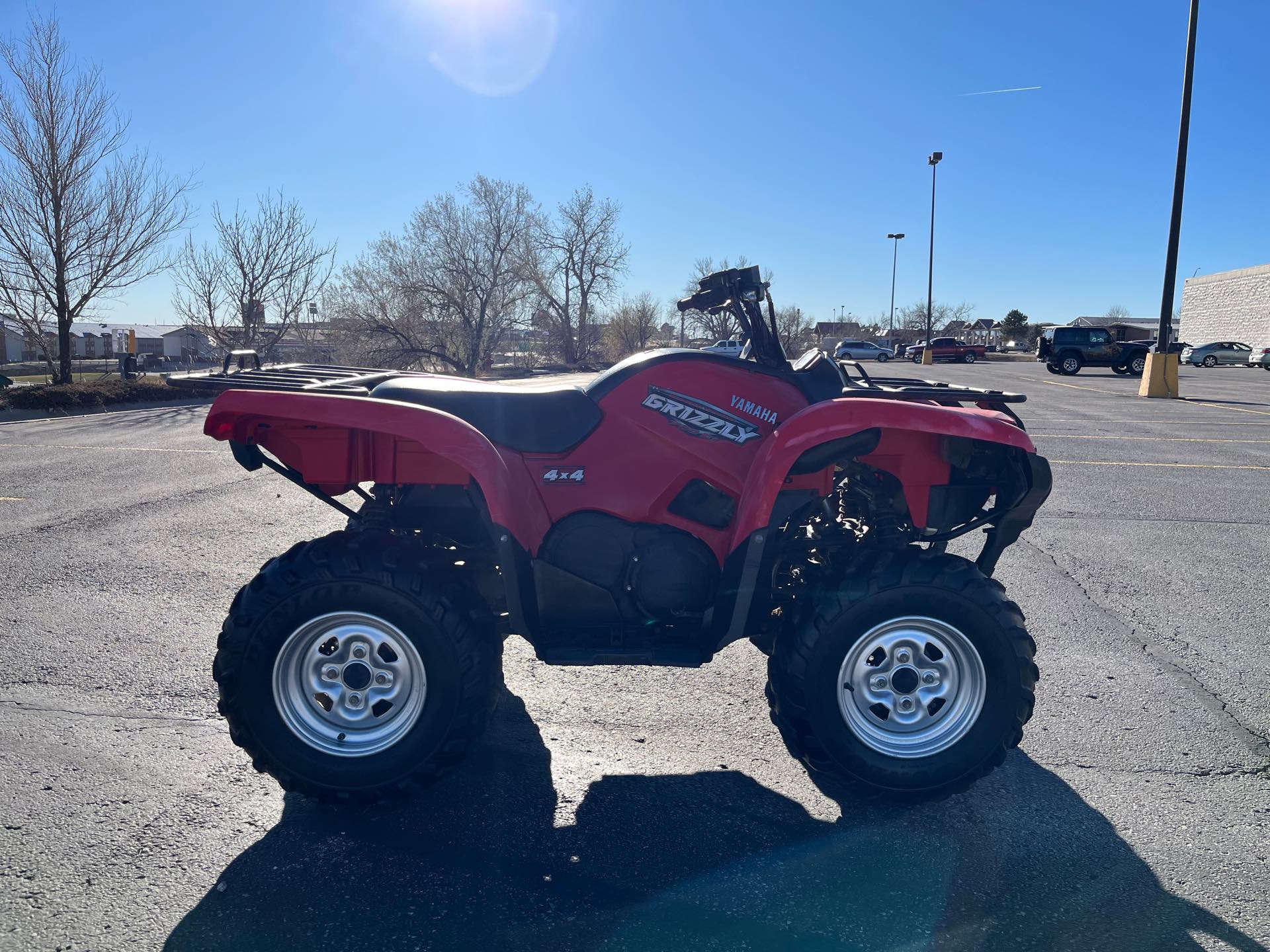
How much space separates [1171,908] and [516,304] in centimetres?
3850

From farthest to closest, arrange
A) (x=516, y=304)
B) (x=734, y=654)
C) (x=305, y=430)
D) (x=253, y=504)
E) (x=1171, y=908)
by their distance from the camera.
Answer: (x=516, y=304) → (x=253, y=504) → (x=734, y=654) → (x=305, y=430) → (x=1171, y=908)

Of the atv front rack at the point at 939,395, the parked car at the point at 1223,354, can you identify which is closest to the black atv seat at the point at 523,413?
the atv front rack at the point at 939,395

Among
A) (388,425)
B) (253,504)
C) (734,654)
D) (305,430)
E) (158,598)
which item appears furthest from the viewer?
(253,504)

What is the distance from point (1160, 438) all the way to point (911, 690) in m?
13.2

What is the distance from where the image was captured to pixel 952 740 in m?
3.16

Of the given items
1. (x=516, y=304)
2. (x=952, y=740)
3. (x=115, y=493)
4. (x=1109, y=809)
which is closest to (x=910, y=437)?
(x=952, y=740)

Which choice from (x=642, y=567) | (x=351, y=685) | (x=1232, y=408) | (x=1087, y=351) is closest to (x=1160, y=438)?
(x=1232, y=408)

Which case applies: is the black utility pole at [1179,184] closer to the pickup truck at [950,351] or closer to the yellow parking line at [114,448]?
the yellow parking line at [114,448]

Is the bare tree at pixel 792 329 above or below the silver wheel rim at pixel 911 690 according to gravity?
above

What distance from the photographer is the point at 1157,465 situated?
36.3 ft

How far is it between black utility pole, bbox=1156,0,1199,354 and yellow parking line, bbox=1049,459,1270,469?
11002 mm

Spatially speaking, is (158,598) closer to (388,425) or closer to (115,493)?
(388,425)

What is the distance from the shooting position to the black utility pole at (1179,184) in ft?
66.0

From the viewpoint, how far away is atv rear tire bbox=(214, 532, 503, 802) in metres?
3.06
